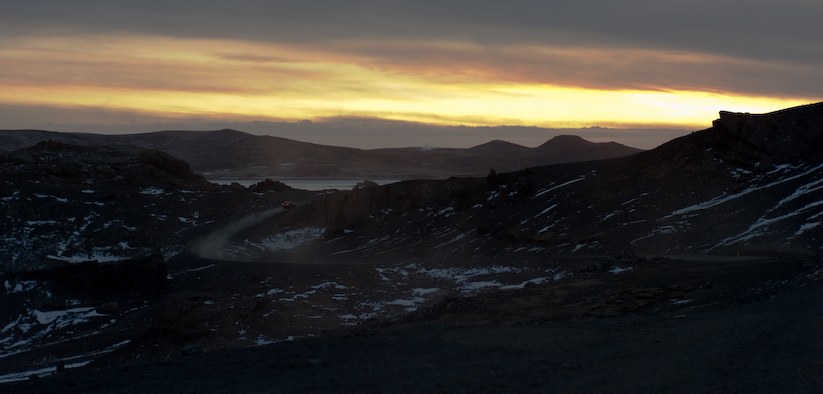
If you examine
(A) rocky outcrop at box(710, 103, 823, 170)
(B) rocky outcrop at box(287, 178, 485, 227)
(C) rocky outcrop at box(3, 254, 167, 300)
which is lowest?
(C) rocky outcrop at box(3, 254, 167, 300)

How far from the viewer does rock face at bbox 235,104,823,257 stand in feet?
112

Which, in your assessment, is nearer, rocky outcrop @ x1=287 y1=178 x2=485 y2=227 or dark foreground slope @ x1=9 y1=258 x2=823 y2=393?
dark foreground slope @ x1=9 y1=258 x2=823 y2=393

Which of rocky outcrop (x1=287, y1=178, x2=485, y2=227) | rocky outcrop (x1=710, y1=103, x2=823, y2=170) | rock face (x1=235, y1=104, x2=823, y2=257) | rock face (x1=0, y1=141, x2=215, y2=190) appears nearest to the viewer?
rock face (x1=235, y1=104, x2=823, y2=257)

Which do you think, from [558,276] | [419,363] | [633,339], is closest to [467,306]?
[633,339]

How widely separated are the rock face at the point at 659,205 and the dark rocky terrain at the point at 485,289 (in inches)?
6.5

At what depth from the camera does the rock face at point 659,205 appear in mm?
34281

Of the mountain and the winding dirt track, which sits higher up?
the winding dirt track

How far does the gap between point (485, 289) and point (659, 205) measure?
16192mm

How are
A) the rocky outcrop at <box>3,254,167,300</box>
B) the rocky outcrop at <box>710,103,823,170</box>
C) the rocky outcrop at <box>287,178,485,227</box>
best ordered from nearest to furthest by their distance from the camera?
the rocky outcrop at <box>710,103,823,170</box>
the rocky outcrop at <box>3,254,167,300</box>
the rocky outcrop at <box>287,178,485,227</box>

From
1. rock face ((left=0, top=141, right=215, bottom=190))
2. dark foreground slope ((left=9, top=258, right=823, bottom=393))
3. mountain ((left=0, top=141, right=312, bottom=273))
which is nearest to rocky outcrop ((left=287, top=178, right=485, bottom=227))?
mountain ((left=0, top=141, right=312, bottom=273))

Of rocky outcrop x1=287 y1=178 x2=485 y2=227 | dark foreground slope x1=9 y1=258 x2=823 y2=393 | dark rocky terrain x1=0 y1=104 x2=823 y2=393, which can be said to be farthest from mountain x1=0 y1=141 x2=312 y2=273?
dark foreground slope x1=9 y1=258 x2=823 y2=393

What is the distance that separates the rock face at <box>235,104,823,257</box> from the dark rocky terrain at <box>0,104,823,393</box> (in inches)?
6.5

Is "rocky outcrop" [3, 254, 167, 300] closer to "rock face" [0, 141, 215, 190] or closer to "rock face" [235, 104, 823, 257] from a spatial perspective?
"rock face" [235, 104, 823, 257]

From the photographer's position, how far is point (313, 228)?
6531 cm
